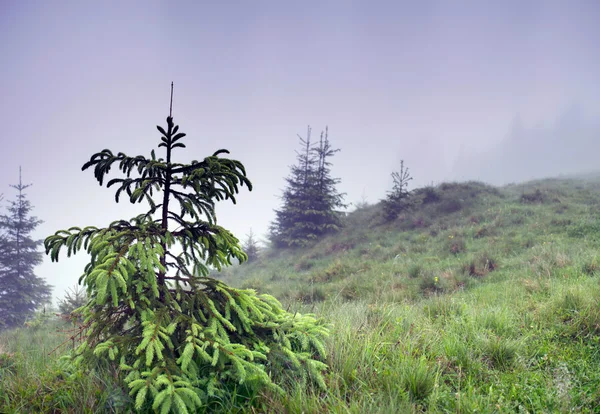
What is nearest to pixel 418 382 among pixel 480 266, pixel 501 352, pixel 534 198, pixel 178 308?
pixel 501 352

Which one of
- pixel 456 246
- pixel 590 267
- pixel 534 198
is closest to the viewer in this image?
pixel 590 267

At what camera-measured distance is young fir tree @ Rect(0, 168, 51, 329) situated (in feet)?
60.3

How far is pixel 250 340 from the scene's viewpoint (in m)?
2.63

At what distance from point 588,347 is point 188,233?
4.19 meters

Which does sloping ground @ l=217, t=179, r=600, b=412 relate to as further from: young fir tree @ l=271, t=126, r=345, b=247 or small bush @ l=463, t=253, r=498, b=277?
young fir tree @ l=271, t=126, r=345, b=247

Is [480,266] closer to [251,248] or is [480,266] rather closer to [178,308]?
[178,308]

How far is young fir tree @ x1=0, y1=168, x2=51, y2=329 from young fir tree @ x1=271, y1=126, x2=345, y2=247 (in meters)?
16.2

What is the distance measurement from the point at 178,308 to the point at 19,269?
957 inches

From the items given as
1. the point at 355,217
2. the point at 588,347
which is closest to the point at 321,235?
the point at 355,217

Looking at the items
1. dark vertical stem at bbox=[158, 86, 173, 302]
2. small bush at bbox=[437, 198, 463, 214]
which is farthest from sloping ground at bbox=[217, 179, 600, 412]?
small bush at bbox=[437, 198, 463, 214]

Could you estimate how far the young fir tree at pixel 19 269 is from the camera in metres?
18.4

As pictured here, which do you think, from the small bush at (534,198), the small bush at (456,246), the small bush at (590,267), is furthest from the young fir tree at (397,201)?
the small bush at (590,267)

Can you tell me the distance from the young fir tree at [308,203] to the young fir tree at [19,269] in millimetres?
16205

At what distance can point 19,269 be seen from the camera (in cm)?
1912
